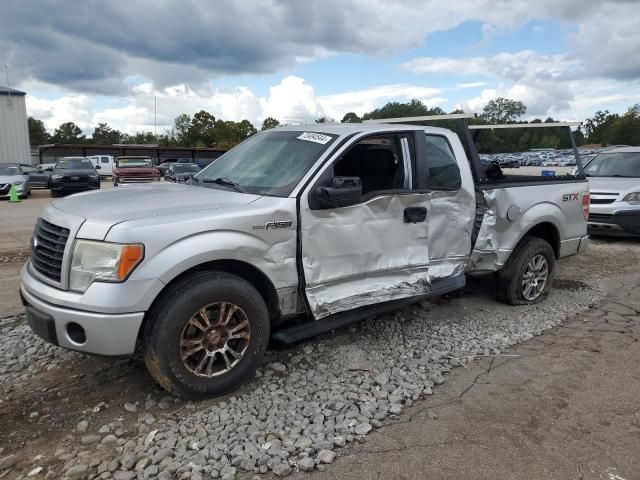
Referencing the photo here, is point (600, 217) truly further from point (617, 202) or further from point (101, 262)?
point (101, 262)

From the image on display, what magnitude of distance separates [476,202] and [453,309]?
117cm

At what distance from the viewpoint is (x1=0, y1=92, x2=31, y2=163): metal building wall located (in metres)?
40.7

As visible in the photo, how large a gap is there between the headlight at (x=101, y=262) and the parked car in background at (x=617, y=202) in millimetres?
8977

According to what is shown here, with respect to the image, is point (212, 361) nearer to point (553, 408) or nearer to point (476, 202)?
point (553, 408)

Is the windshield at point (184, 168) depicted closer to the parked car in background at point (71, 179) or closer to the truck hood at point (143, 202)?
the parked car in background at point (71, 179)

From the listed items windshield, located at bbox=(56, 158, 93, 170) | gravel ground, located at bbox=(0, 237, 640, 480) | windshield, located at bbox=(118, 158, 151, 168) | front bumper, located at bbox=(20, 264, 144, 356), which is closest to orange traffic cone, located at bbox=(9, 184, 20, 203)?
windshield, located at bbox=(56, 158, 93, 170)

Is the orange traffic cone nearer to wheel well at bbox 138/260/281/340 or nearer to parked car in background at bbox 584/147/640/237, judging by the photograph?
wheel well at bbox 138/260/281/340

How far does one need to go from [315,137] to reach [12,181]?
17640 mm

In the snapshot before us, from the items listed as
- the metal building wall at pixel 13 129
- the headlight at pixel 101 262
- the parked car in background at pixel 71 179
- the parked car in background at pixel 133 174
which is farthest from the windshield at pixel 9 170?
the metal building wall at pixel 13 129

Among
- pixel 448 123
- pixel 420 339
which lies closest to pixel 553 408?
pixel 420 339

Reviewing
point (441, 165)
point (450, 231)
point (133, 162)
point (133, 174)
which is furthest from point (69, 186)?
point (450, 231)

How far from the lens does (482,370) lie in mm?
3943

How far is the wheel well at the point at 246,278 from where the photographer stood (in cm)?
322

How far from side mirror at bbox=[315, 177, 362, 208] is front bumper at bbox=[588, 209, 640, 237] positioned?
748cm
